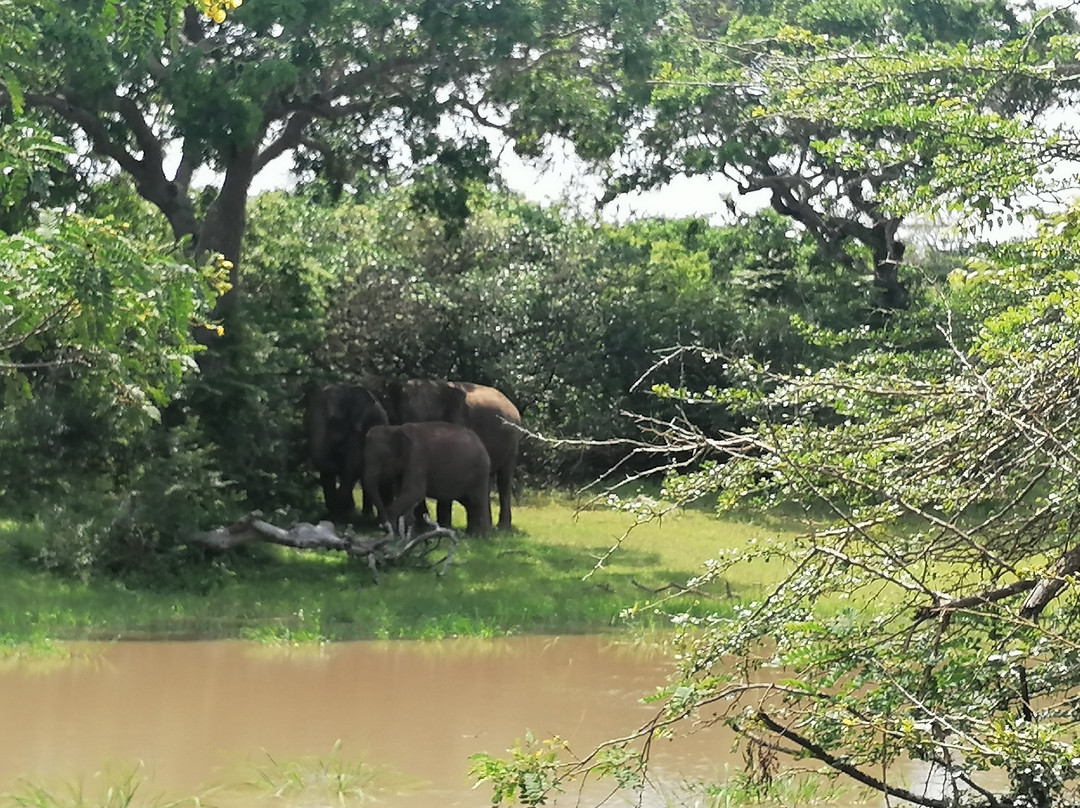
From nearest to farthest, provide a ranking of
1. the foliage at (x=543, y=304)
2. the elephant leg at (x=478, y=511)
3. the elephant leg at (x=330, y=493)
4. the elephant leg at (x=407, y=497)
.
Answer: the elephant leg at (x=407, y=497) → the elephant leg at (x=478, y=511) → the elephant leg at (x=330, y=493) → the foliage at (x=543, y=304)

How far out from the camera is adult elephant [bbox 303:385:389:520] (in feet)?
47.8

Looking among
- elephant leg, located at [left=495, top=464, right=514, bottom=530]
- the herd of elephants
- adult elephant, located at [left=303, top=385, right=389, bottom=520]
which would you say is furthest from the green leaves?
elephant leg, located at [left=495, top=464, right=514, bottom=530]

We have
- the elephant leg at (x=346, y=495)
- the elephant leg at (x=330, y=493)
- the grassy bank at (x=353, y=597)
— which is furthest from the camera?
the elephant leg at (x=330, y=493)

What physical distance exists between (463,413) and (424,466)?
208cm

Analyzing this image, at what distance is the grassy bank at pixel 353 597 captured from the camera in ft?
30.6

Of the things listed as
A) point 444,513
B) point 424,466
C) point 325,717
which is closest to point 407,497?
point 424,466

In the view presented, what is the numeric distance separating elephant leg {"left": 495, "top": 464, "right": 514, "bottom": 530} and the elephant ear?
0.72 meters

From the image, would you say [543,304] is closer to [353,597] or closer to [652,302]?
[652,302]

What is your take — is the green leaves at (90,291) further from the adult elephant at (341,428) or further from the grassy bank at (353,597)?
the adult elephant at (341,428)

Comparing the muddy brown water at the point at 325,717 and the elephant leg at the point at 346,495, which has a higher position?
the elephant leg at the point at 346,495

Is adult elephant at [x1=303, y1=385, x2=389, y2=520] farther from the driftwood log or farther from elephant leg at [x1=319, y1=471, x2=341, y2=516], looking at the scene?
the driftwood log

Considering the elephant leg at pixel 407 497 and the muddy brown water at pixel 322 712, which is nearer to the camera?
the muddy brown water at pixel 322 712

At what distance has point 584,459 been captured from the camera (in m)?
20.4

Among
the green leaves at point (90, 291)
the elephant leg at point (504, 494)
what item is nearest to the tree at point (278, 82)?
the elephant leg at point (504, 494)
